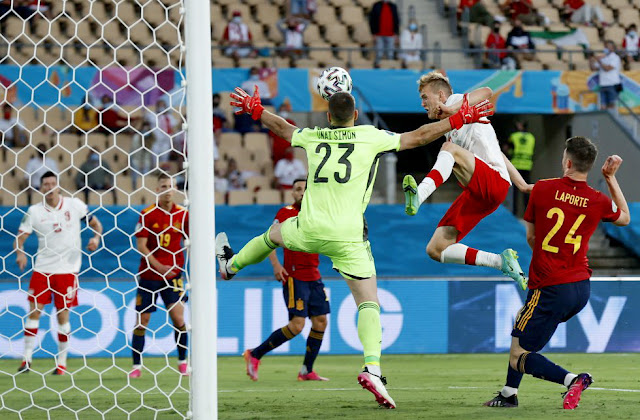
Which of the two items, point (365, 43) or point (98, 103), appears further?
point (365, 43)

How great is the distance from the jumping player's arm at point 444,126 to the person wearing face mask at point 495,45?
503 inches

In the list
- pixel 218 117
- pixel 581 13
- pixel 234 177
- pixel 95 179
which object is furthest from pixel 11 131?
pixel 581 13

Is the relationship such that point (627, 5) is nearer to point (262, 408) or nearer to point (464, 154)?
point (464, 154)

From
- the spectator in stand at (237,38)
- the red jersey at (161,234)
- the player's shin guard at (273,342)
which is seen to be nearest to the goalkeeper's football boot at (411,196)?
the player's shin guard at (273,342)

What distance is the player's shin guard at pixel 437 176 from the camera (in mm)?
7332

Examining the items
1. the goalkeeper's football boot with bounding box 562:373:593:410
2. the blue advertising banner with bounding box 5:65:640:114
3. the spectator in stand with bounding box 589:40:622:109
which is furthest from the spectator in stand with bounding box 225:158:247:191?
the goalkeeper's football boot with bounding box 562:373:593:410

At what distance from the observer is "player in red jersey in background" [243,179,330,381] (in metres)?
10.1

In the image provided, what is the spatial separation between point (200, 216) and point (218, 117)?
11.7 m

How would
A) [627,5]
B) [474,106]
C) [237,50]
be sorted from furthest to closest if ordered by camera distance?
[627,5] < [237,50] < [474,106]

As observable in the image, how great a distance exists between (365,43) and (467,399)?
40.8ft

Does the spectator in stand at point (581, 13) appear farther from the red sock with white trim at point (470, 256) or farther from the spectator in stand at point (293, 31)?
the red sock with white trim at point (470, 256)

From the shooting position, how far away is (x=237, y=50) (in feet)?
59.7

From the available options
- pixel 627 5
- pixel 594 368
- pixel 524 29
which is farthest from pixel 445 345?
pixel 627 5

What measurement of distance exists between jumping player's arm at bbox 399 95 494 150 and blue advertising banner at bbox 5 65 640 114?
9.86 metres
